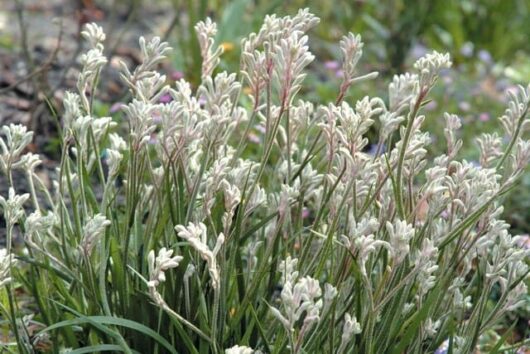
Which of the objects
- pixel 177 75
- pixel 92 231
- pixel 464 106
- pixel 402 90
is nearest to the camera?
pixel 92 231

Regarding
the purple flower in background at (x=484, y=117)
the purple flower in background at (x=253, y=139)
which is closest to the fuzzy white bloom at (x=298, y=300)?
the purple flower in background at (x=253, y=139)

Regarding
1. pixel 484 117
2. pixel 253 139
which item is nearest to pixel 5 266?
pixel 253 139

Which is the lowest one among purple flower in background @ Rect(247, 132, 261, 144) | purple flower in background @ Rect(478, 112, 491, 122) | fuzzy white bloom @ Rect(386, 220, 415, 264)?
purple flower in background @ Rect(247, 132, 261, 144)

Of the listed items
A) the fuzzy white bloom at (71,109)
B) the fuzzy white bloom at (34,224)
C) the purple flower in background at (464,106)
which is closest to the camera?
the fuzzy white bloom at (34,224)

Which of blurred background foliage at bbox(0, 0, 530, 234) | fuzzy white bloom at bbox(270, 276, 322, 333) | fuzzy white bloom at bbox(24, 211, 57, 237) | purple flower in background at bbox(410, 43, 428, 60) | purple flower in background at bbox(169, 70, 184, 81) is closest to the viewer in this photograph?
fuzzy white bloom at bbox(270, 276, 322, 333)

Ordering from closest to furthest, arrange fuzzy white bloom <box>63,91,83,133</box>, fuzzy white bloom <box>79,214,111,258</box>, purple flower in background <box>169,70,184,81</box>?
fuzzy white bloom <box>79,214,111,258</box> → fuzzy white bloom <box>63,91,83,133</box> → purple flower in background <box>169,70,184,81</box>

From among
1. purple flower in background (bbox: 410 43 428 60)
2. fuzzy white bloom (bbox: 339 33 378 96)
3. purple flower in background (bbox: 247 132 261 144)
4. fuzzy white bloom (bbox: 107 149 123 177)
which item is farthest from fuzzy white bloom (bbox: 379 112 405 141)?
purple flower in background (bbox: 410 43 428 60)

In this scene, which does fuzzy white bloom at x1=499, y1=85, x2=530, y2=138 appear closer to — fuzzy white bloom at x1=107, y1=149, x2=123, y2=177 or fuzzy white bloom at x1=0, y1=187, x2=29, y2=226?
fuzzy white bloom at x1=107, y1=149, x2=123, y2=177

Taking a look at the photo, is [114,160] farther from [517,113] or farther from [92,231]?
[517,113]

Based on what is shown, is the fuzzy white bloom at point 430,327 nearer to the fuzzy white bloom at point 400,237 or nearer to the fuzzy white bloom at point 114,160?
the fuzzy white bloom at point 400,237

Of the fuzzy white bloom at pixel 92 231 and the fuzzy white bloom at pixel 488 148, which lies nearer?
the fuzzy white bloom at pixel 92 231
